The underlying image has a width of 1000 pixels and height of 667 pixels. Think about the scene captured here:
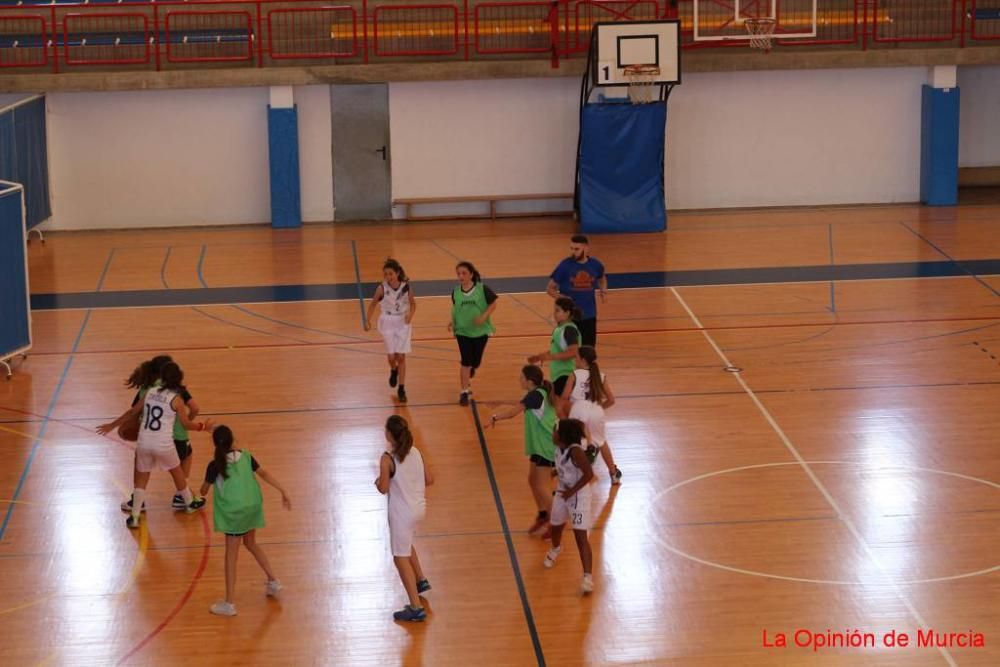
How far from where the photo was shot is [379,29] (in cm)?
2644

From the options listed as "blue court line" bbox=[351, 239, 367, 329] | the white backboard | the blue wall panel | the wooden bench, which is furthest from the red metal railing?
the blue wall panel

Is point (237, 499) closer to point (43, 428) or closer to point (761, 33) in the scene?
point (43, 428)

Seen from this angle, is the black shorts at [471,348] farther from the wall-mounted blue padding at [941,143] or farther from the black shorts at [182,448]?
the wall-mounted blue padding at [941,143]

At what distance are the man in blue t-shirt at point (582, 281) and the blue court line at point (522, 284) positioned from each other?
6051 millimetres

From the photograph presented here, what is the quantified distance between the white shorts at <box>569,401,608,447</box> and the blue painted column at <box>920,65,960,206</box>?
17.6 metres

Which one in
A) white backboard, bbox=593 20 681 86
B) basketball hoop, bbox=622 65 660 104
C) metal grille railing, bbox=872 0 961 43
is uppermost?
metal grille railing, bbox=872 0 961 43

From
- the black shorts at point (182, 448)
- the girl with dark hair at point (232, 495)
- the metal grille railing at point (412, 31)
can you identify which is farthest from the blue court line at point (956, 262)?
the girl with dark hair at point (232, 495)

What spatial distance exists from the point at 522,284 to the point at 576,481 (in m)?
10.9

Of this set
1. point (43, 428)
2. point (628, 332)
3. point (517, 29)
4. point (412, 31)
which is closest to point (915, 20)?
point (517, 29)

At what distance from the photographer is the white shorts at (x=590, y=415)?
34.6ft

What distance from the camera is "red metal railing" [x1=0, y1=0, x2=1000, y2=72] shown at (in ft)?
83.5

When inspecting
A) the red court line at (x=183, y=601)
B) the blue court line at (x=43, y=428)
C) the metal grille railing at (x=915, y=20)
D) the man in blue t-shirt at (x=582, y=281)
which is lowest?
the red court line at (x=183, y=601)

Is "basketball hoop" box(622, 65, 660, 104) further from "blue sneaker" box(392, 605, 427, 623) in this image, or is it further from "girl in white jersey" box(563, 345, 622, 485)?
"blue sneaker" box(392, 605, 427, 623)

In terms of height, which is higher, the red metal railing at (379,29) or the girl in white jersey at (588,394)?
the red metal railing at (379,29)
